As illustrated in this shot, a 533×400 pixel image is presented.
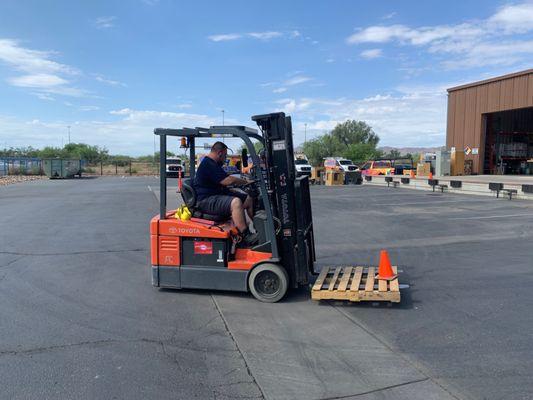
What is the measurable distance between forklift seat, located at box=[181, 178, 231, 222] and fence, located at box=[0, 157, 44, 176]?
47.0 m

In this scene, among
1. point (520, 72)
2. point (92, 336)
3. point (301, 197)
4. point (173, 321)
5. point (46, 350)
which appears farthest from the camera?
point (520, 72)

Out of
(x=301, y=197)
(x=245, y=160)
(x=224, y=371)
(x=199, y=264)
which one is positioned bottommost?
(x=224, y=371)

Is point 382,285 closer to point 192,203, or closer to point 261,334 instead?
point 261,334

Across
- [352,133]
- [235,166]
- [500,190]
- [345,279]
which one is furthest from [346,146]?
[345,279]

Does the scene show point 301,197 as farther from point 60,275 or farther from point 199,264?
point 60,275

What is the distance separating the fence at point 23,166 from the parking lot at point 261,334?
43770mm

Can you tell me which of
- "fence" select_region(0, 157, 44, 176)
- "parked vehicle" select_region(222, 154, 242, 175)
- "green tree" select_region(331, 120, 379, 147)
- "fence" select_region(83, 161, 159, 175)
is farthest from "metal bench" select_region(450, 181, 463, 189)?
"green tree" select_region(331, 120, 379, 147)

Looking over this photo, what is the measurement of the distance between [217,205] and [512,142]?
37701mm

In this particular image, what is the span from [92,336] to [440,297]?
432 cm

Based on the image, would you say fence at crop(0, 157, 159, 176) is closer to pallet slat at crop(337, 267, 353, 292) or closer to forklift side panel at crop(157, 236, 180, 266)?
forklift side panel at crop(157, 236, 180, 266)

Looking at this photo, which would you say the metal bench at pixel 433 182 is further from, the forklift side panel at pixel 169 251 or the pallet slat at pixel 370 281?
the forklift side panel at pixel 169 251

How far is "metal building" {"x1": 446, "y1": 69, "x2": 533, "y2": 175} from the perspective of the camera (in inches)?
1149

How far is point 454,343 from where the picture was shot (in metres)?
4.58

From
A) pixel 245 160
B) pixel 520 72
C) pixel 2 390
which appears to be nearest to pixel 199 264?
pixel 245 160
